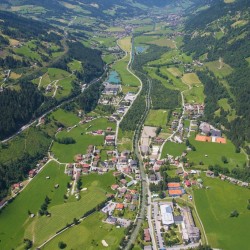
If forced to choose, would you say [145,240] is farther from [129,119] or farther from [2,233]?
[129,119]

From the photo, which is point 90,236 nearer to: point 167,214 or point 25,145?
point 167,214

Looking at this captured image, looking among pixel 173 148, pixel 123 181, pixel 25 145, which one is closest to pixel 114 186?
pixel 123 181

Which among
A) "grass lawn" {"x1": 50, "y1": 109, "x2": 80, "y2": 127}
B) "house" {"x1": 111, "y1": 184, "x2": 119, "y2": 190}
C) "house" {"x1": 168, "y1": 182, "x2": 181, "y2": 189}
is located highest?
"house" {"x1": 168, "y1": 182, "x2": 181, "y2": 189}

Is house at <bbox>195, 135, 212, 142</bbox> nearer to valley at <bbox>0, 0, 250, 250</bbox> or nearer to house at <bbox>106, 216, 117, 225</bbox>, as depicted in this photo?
valley at <bbox>0, 0, 250, 250</bbox>

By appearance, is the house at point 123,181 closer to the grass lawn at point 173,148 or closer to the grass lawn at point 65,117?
the grass lawn at point 173,148

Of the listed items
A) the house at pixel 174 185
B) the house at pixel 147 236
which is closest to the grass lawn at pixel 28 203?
the house at pixel 147 236

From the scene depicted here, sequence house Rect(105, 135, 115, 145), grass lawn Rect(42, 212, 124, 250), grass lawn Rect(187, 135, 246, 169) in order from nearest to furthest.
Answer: grass lawn Rect(42, 212, 124, 250), grass lawn Rect(187, 135, 246, 169), house Rect(105, 135, 115, 145)

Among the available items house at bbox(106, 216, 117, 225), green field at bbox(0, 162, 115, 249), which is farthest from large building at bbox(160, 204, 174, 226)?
green field at bbox(0, 162, 115, 249)
